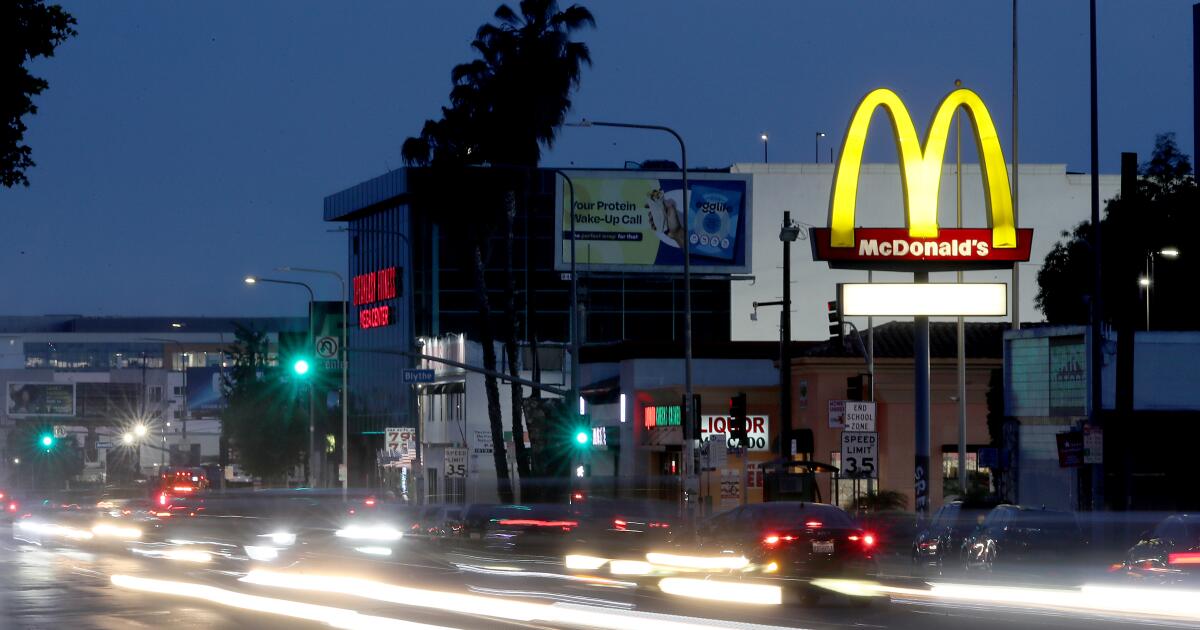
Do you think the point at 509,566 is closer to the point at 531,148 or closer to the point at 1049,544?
the point at 1049,544

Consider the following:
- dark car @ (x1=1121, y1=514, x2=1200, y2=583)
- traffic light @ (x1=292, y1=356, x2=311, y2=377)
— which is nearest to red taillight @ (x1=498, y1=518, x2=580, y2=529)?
traffic light @ (x1=292, y1=356, x2=311, y2=377)

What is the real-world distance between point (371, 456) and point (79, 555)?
200 ft

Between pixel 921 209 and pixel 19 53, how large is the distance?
70.3ft

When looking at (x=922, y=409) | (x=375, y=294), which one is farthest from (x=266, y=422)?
(x=922, y=409)

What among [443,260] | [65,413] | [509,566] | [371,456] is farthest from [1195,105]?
[65,413]

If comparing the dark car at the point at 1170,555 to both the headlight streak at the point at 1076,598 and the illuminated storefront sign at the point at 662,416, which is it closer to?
the headlight streak at the point at 1076,598

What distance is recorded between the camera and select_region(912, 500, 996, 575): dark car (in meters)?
32.7

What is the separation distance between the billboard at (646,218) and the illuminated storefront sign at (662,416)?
7.26 metres

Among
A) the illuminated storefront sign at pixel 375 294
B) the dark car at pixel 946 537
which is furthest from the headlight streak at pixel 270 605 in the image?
the illuminated storefront sign at pixel 375 294

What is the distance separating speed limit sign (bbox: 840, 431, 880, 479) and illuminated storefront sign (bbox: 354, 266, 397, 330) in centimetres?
5560

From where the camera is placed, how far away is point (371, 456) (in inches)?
3873

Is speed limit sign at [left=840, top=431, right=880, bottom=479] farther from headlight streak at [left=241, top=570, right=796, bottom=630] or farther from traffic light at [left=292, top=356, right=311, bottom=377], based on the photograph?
traffic light at [left=292, top=356, right=311, bottom=377]

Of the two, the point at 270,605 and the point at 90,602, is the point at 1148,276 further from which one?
the point at 90,602

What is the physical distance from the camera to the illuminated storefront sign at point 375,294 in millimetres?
89062
